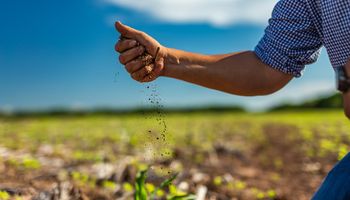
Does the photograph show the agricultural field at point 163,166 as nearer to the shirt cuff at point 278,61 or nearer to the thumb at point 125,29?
the thumb at point 125,29

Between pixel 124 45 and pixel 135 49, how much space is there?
62 mm

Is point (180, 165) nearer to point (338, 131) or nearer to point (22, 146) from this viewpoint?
point (22, 146)

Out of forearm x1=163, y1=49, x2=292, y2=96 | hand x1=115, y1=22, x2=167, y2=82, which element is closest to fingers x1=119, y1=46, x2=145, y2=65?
hand x1=115, y1=22, x2=167, y2=82

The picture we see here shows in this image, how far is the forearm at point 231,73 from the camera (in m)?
2.95

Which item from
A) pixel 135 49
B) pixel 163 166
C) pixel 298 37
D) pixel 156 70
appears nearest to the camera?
pixel 135 49

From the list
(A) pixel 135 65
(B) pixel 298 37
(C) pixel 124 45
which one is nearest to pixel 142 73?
(A) pixel 135 65

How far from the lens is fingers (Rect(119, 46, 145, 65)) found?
2696 millimetres

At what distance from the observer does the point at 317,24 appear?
9.42ft

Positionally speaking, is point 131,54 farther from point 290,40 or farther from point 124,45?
point 290,40

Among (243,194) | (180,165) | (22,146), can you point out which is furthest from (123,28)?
(22,146)

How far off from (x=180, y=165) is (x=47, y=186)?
215 cm

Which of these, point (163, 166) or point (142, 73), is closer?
point (142, 73)

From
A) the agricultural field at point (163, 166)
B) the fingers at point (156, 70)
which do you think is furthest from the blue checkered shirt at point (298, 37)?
the agricultural field at point (163, 166)

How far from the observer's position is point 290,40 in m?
2.96
